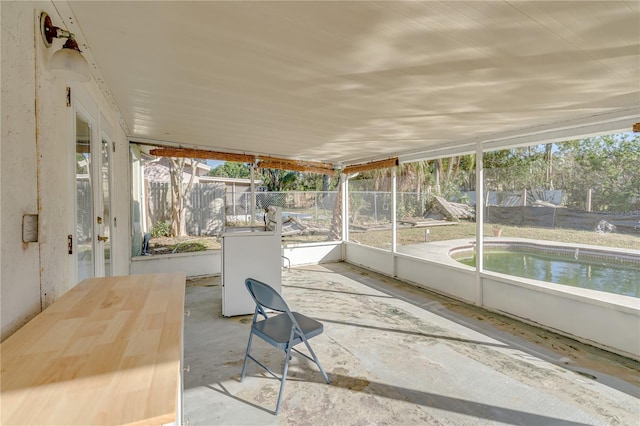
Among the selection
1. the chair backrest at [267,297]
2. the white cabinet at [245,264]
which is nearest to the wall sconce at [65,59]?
the chair backrest at [267,297]

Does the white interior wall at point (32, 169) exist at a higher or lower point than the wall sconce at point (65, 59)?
lower

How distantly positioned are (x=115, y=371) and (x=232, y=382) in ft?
5.96

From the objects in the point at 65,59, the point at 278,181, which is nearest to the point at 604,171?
the point at 65,59

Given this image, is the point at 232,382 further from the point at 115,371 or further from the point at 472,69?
the point at 472,69

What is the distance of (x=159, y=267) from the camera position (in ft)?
16.1

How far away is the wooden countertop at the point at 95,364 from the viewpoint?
0.62 metres

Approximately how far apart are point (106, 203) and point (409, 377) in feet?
10.4

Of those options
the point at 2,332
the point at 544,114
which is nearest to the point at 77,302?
the point at 2,332

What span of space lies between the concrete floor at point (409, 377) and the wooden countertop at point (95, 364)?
3.96 ft

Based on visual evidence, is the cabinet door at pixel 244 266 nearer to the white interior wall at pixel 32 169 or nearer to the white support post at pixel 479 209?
the white interior wall at pixel 32 169

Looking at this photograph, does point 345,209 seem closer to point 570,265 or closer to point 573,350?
point 570,265

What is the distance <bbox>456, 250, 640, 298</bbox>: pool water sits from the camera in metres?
3.02

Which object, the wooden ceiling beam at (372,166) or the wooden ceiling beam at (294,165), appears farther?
the wooden ceiling beam at (294,165)

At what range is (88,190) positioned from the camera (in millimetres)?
2277
